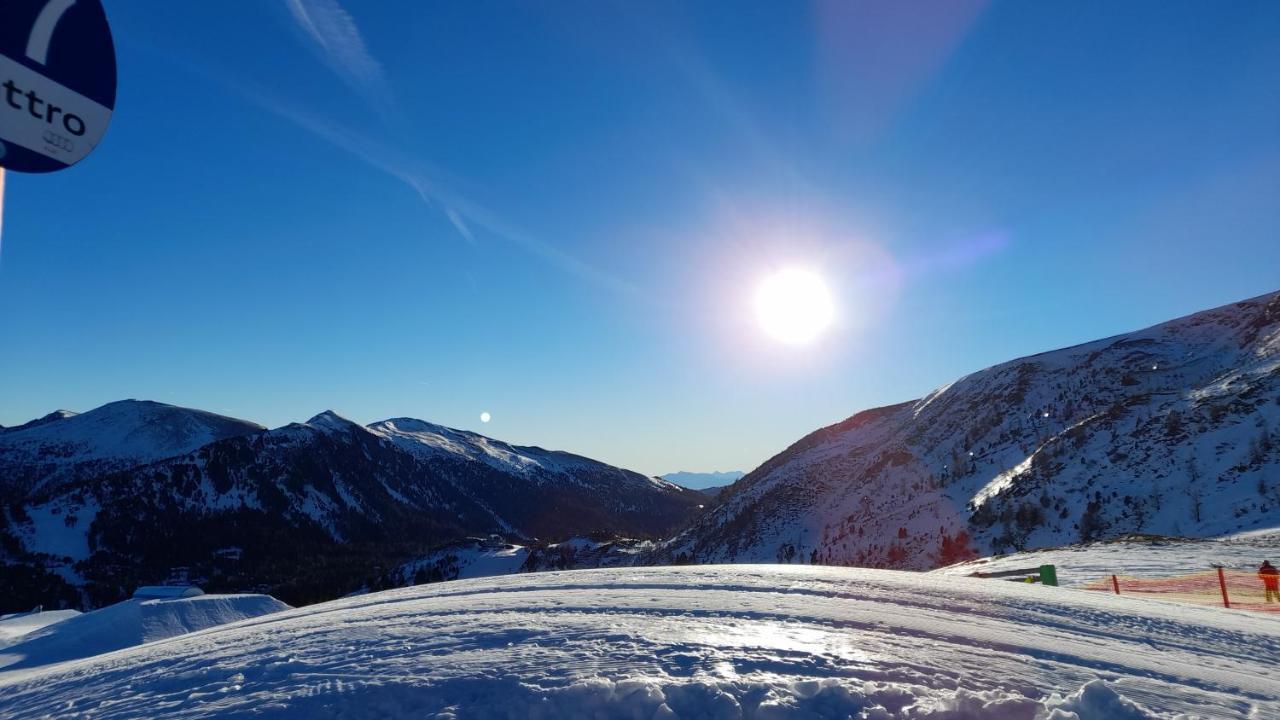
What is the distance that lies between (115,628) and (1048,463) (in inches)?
2535

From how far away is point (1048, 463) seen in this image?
5453cm

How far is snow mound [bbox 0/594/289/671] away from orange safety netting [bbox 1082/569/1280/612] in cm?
2237

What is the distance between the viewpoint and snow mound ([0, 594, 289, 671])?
36.4 feet

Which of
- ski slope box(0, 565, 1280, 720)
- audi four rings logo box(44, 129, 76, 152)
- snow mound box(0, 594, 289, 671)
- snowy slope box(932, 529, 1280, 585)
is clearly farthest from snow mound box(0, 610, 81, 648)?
snowy slope box(932, 529, 1280, 585)

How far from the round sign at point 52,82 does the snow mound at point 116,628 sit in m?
11.4

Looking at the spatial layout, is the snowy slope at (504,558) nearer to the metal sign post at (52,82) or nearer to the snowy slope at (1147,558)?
the snowy slope at (1147,558)

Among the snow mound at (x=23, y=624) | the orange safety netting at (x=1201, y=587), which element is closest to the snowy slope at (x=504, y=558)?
the orange safety netting at (x=1201, y=587)

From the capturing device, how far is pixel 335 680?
13.7 ft

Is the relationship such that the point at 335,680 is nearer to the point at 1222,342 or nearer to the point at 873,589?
the point at 873,589

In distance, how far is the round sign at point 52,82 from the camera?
2885 millimetres

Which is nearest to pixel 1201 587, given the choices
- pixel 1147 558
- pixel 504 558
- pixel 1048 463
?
pixel 1147 558

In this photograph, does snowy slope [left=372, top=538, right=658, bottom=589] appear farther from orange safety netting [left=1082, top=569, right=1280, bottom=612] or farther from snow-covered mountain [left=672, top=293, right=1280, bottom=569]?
orange safety netting [left=1082, top=569, right=1280, bottom=612]

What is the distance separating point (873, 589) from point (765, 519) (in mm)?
78596

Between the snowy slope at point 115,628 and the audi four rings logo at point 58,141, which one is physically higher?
A: the audi four rings logo at point 58,141
